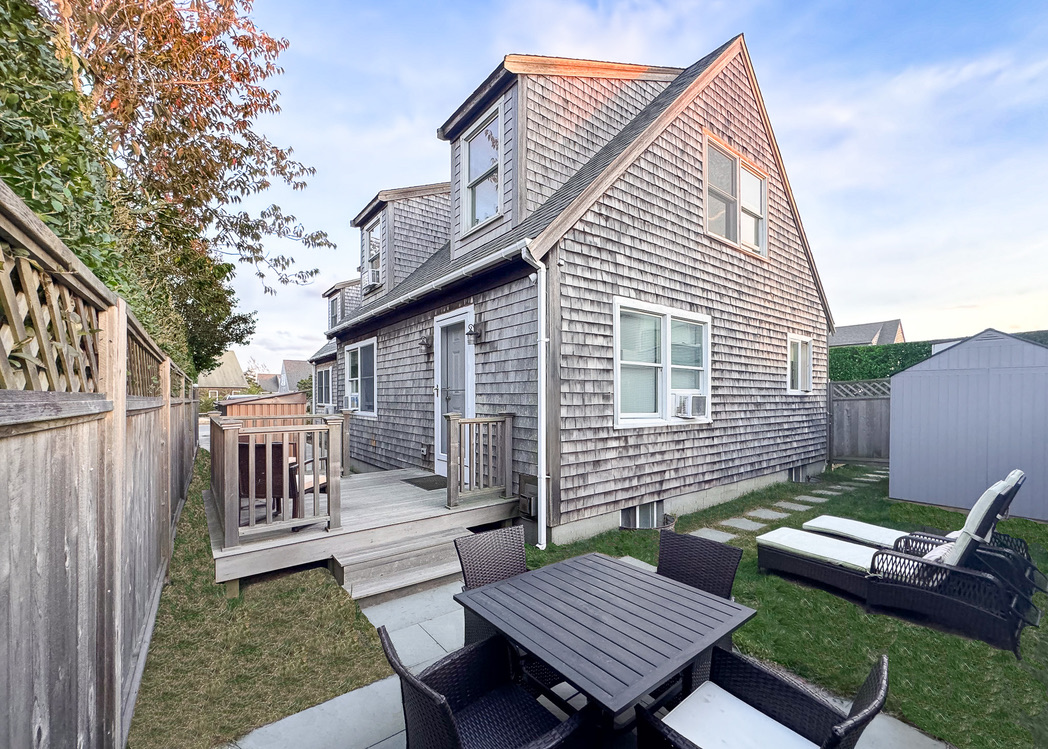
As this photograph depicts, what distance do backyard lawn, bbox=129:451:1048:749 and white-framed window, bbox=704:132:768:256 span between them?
537 centimetres

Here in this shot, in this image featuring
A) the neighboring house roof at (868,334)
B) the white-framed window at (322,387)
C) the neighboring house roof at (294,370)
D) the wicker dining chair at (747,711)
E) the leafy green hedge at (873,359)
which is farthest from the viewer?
the neighboring house roof at (294,370)

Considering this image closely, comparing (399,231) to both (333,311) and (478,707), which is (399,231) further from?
(478,707)

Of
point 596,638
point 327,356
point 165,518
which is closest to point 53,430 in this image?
point 596,638

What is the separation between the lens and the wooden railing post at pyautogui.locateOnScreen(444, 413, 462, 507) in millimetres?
4703

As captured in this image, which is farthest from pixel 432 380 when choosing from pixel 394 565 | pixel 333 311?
pixel 333 311

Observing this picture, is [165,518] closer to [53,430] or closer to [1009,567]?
[53,430]

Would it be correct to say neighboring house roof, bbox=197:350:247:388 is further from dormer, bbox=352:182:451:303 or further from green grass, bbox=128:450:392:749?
green grass, bbox=128:450:392:749

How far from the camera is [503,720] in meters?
1.89

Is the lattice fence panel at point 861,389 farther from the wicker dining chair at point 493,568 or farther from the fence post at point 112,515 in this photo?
the fence post at point 112,515

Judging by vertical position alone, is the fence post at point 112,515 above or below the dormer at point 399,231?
below

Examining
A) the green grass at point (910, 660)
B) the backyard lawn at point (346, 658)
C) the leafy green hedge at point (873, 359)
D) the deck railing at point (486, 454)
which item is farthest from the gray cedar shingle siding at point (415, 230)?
the leafy green hedge at point (873, 359)

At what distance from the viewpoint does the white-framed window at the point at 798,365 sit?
27.9 ft

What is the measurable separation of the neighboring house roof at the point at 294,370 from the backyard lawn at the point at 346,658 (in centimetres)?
4901

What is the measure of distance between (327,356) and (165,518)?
12285mm
